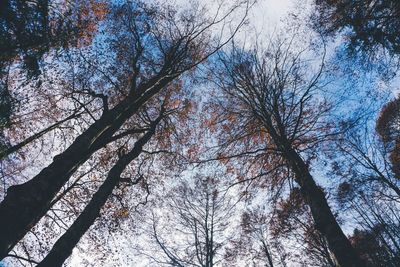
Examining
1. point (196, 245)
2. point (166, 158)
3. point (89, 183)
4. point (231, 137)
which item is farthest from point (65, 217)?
point (231, 137)

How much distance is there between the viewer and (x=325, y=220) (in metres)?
5.26

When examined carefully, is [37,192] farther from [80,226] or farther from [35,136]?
[35,136]

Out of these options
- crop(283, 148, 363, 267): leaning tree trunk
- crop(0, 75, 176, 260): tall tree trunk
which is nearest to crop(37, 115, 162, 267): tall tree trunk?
crop(0, 75, 176, 260): tall tree trunk

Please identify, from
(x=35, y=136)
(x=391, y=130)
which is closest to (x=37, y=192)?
(x=35, y=136)

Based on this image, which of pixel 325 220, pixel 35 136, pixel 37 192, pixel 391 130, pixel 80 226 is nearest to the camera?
pixel 37 192

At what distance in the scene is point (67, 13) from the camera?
7.81 meters

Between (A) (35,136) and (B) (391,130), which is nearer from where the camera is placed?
(A) (35,136)

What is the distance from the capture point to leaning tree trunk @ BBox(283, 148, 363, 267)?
4445mm

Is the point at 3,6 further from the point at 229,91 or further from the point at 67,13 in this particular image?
the point at 229,91

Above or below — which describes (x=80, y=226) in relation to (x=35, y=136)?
below

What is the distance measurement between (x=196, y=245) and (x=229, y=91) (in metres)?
8.76

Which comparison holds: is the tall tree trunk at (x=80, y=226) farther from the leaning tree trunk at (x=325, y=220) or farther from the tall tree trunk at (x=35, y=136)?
the leaning tree trunk at (x=325, y=220)

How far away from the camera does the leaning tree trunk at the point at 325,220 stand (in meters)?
4.45

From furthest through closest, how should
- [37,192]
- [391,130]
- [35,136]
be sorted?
1. [391,130]
2. [35,136]
3. [37,192]
